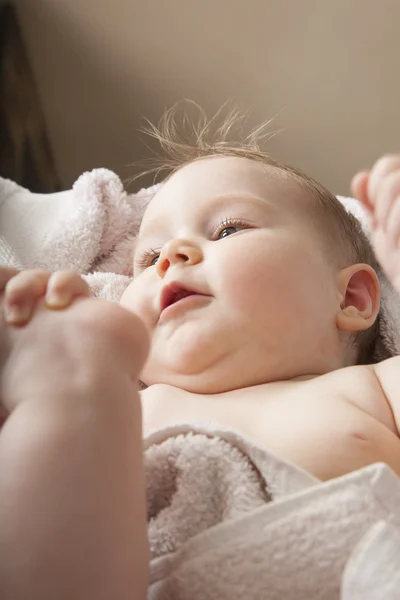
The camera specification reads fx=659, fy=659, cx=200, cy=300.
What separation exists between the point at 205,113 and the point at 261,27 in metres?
0.24

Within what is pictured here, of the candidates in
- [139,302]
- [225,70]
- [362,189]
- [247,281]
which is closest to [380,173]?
[362,189]

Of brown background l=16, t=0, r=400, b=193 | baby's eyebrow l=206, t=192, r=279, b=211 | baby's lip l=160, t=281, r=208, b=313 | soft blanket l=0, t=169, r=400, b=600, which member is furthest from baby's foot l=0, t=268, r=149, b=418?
brown background l=16, t=0, r=400, b=193

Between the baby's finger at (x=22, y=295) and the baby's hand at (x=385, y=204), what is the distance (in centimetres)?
32

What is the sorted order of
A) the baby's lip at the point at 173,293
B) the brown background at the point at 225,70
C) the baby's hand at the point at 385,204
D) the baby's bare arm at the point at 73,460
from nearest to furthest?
the baby's bare arm at the point at 73,460, the baby's hand at the point at 385,204, the baby's lip at the point at 173,293, the brown background at the point at 225,70

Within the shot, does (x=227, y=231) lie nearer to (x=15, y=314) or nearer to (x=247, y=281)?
(x=247, y=281)

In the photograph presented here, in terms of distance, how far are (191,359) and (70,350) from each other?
0.25m

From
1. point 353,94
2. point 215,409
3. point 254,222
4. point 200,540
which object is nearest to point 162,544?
point 200,540

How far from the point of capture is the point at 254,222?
0.77 metres

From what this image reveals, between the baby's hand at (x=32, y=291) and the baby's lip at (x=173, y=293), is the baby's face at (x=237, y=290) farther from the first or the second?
the baby's hand at (x=32, y=291)

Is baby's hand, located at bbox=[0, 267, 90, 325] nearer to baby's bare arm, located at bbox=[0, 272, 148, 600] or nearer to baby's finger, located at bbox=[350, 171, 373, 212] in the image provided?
baby's bare arm, located at bbox=[0, 272, 148, 600]

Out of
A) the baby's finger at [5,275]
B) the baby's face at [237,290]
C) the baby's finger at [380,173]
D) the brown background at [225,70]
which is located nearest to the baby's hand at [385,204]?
the baby's finger at [380,173]

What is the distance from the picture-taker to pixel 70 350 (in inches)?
17.4

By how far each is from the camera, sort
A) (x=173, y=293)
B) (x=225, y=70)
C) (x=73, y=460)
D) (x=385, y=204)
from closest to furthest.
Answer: (x=73, y=460) → (x=385, y=204) → (x=173, y=293) → (x=225, y=70)

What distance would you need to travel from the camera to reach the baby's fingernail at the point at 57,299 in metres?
0.46
